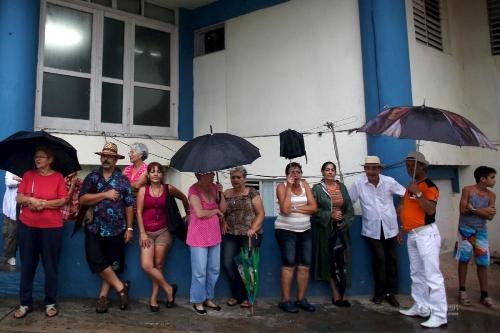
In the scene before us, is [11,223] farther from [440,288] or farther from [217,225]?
[440,288]

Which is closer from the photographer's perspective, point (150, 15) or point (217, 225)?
point (217, 225)

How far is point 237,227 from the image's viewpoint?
4.71 meters

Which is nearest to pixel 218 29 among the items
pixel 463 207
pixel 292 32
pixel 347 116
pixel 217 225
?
pixel 292 32

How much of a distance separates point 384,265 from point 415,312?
0.66 metres

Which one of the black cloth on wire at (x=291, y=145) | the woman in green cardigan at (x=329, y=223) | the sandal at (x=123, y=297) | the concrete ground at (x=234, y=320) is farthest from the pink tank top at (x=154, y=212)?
the woman in green cardigan at (x=329, y=223)

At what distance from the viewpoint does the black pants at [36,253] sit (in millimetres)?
4203

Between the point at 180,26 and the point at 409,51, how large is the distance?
184 inches

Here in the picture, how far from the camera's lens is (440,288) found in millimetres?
4262

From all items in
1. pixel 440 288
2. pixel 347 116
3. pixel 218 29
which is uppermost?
pixel 218 29

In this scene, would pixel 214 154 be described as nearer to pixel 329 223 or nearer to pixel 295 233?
pixel 295 233

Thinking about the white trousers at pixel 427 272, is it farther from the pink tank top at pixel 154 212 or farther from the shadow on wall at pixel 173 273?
the pink tank top at pixel 154 212

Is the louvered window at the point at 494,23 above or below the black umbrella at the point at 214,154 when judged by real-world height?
above

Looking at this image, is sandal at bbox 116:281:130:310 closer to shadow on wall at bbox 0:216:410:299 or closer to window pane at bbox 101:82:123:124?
shadow on wall at bbox 0:216:410:299

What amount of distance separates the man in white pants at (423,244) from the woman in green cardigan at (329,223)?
0.70m
